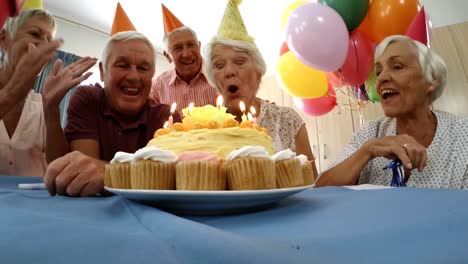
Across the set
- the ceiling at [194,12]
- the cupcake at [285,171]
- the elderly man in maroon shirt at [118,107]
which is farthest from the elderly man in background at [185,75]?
the ceiling at [194,12]

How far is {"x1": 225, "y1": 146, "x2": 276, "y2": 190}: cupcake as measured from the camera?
0.52 meters

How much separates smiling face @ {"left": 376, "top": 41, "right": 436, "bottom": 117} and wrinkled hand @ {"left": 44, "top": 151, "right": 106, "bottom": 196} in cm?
112

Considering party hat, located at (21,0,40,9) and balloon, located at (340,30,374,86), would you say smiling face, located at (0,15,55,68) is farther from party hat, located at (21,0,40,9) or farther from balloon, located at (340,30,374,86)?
balloon, located at (340,30,374,86)

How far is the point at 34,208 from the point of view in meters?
0.52

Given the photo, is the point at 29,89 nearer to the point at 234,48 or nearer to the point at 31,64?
the point at 31,64

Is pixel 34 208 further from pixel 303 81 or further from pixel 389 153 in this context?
pixel 303 81

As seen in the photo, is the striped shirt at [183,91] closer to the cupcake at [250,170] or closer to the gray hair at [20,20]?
the gray hair at [20,20]

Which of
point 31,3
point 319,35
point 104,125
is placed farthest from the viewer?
point 319,35

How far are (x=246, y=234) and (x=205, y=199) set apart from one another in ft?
0.31

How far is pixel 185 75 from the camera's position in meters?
2.02

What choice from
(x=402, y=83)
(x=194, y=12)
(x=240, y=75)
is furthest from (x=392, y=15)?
(x=194, y=12)

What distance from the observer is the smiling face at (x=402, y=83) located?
126 centimetres

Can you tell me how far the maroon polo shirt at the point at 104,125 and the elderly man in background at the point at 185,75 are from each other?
0.68m

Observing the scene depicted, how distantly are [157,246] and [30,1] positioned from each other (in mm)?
1708
